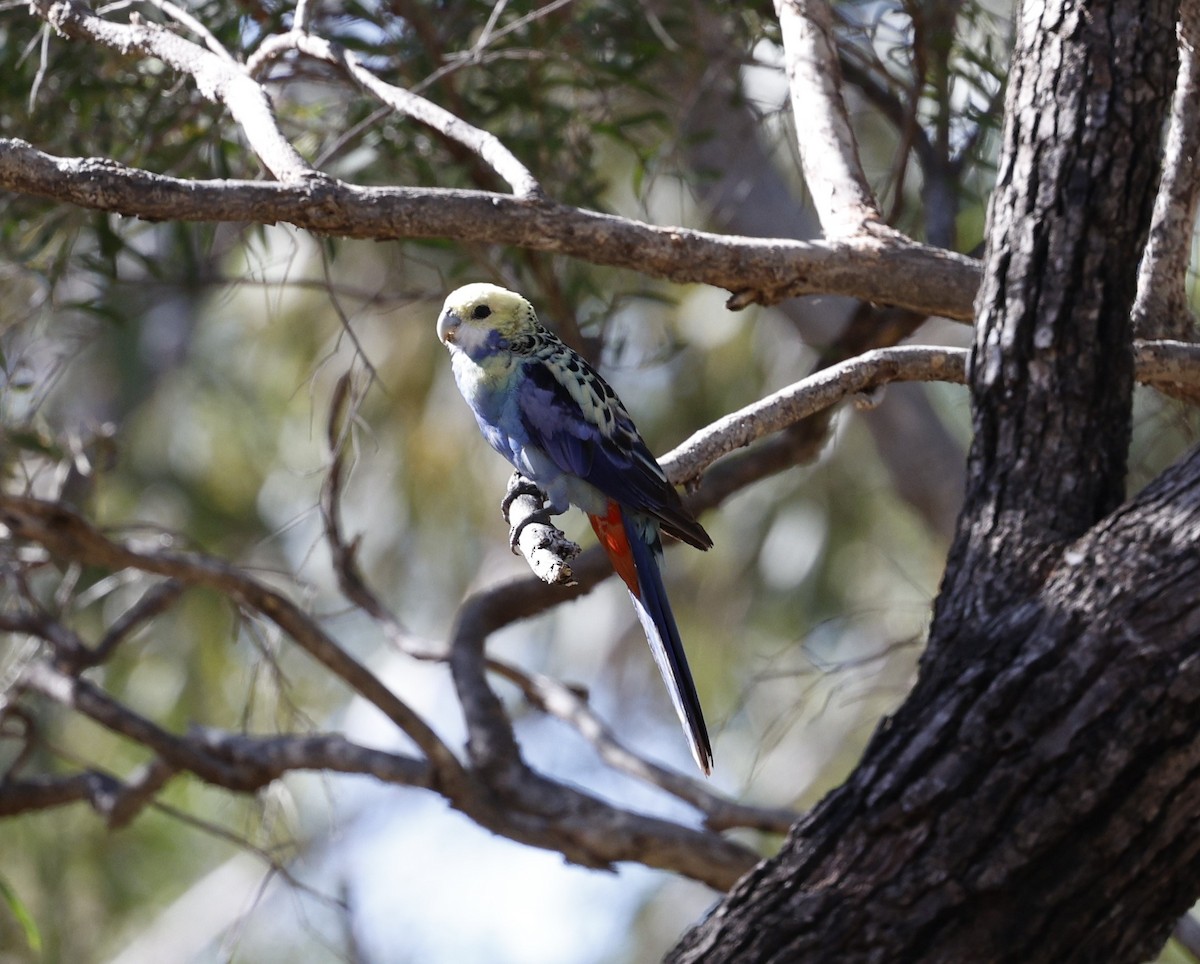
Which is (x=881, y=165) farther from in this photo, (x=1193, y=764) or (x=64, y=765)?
(x=1193, y=764)

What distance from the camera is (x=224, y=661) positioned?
345 inches

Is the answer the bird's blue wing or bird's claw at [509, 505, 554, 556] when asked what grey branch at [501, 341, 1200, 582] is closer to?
the bird's blue wing

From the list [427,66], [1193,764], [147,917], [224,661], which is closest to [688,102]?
[427,66]

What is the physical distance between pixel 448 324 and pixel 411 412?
6.09 metres

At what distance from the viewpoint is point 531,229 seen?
102 inches

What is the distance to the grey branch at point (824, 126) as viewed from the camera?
10.0 ft

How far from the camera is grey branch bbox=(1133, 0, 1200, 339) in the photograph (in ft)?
9.52

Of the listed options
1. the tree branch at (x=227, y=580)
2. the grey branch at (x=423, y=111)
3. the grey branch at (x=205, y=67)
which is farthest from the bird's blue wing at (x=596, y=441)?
the tree branch at (x=227, y=580)

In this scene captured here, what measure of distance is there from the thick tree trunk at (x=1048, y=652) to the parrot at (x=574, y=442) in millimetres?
636

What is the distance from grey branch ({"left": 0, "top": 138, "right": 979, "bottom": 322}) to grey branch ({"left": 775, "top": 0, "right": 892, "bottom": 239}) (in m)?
0.15

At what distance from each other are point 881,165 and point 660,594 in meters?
6.07

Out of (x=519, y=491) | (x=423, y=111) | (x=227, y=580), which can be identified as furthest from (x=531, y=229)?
(x=227, y=580)

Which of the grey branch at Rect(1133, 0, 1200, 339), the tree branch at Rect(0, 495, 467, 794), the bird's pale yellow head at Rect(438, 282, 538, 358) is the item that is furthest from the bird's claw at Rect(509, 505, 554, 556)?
the grey branch at Rect(1133, 0, 1200, 339)

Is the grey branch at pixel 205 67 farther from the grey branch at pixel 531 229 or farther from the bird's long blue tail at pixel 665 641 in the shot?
the bird's long blue tail at pixel 665 641
